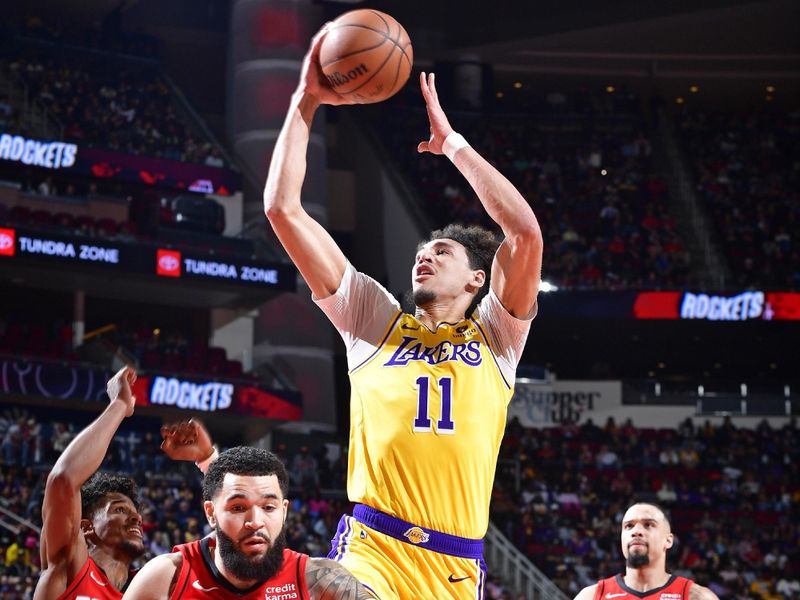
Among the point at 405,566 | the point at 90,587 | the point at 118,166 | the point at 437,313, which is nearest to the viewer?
the point at 405,566

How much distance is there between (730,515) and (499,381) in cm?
2075

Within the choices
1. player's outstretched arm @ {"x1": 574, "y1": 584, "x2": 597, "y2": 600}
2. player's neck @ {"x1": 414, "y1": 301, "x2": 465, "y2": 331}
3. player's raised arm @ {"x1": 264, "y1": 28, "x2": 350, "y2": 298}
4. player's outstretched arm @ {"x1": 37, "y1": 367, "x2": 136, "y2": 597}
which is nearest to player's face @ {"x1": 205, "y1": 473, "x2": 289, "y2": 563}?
player's outstretched arm @ {"x1": 37, "y1": 367, "x2": 136, "y2": 597}

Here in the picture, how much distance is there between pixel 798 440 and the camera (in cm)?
2706

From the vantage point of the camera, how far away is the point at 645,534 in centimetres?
757

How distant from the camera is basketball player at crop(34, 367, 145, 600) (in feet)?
16.7

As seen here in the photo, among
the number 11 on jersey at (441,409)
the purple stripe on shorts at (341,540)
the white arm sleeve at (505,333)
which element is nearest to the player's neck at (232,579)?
the purple stripe on shorts at (341,540)

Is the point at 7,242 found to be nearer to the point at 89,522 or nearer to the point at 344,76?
the point at 89,522

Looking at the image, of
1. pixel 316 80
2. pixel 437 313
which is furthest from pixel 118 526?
pixel 316 80

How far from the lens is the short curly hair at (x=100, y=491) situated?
5570 mm

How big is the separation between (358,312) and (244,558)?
1.35 metres

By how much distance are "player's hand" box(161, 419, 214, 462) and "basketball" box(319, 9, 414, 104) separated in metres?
1.51

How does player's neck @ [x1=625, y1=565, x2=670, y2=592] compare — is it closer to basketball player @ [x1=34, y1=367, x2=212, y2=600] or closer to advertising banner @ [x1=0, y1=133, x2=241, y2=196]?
basketball player @ [x1=34, y1=367, x2=212, y2=600]

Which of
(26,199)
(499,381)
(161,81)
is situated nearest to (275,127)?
(161,81)

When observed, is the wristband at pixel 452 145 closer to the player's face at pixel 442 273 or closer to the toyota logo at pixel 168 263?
the player's face at pixel 442 273
